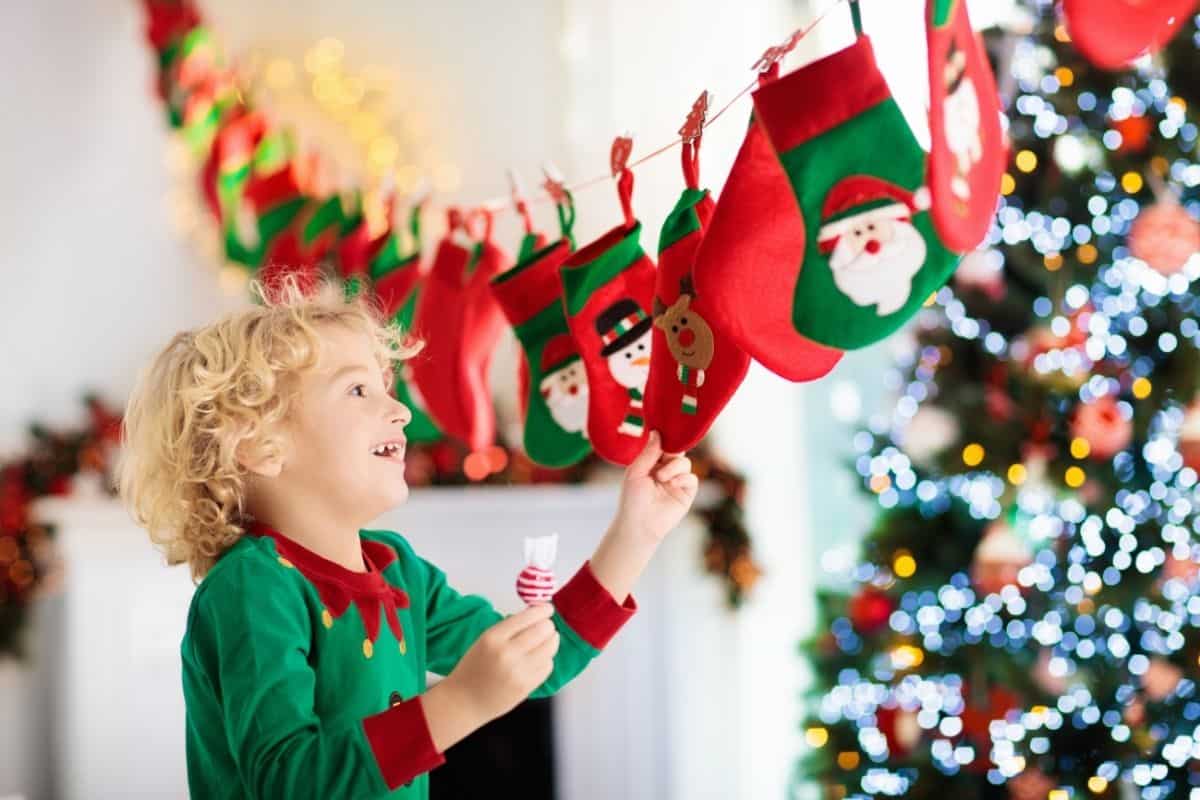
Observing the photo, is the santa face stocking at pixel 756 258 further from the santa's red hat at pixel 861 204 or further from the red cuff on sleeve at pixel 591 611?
the red cuff on sleeve at pixel 591 611

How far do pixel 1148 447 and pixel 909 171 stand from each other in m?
1.38

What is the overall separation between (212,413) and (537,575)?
0.36m

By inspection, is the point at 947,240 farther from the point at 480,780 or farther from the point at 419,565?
the point at 480,780

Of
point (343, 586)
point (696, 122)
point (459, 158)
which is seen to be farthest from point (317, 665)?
point (459, 158)

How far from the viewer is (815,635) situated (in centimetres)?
257

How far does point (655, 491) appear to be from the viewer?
1.39 m

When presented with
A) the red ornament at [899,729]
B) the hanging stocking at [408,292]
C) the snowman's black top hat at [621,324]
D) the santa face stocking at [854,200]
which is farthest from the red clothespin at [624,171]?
the red ornament at [899,729]

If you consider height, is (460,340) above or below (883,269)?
above

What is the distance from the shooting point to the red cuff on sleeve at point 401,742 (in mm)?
1062

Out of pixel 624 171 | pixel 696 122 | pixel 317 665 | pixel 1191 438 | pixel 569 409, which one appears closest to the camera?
pixel 317 665

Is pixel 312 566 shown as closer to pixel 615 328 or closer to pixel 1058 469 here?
→ pixel 615 328

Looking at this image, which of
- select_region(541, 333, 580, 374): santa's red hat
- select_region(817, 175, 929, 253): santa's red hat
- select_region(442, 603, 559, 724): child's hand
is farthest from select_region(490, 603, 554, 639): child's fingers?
select_region(541, 333, 580, 374): santa's red hat

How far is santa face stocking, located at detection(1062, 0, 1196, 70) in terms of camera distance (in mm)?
1202

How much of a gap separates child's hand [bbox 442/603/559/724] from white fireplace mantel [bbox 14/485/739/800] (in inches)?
76.7
